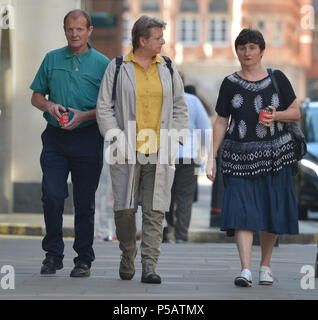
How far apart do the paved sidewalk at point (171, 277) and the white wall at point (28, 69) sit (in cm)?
429

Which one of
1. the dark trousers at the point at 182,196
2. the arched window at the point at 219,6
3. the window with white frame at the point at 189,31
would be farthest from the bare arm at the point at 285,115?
the arched window at the point at 219,6

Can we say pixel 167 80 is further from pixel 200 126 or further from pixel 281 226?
pixel 200 126

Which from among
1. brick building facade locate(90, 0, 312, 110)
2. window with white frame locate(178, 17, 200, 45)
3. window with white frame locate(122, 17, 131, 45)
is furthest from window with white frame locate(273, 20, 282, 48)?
window with white frame locate(122, 17, 131, 45)

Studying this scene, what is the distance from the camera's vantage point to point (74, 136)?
8.51 meters

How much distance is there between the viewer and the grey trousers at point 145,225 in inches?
329

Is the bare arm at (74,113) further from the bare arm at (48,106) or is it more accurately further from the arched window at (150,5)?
the arched window at (150,5)

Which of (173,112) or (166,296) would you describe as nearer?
(166,296)

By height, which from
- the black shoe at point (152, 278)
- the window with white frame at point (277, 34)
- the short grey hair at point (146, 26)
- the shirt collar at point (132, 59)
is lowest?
the window with white frame at point (277, 34)

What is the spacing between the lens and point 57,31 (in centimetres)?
1628

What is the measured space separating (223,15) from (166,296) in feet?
231

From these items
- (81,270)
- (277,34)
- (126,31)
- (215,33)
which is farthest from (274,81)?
(215,33)

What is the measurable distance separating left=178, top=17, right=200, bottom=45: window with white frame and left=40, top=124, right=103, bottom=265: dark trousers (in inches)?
2697

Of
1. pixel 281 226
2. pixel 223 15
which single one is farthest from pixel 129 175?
pixel 223 15
